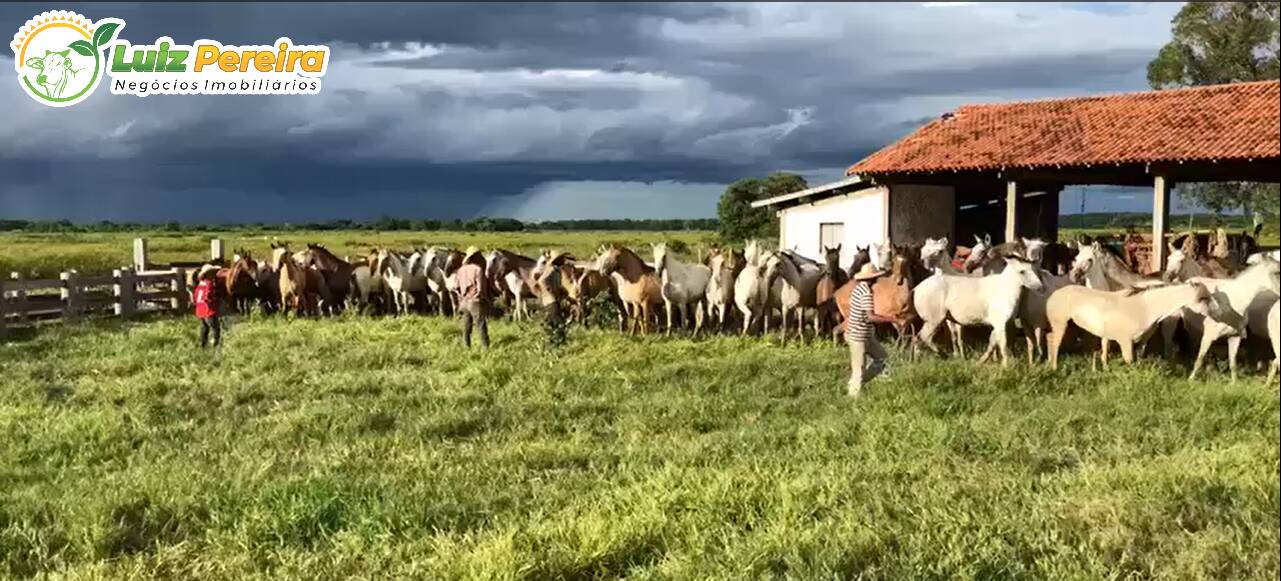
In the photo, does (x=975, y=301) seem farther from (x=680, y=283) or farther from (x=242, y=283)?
(x=242, y=283)

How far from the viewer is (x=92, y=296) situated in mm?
19641

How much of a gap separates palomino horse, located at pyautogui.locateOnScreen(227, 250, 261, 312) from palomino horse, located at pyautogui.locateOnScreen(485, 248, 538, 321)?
4.92 m

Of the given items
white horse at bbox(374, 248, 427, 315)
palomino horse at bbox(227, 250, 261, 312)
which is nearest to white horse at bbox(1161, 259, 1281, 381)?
white horse at bbox(374, 248, 427, 315)

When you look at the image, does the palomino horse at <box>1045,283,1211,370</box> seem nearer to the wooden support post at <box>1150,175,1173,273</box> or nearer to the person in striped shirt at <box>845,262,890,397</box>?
the person in striped shirt at <box>845,262,890,397</box>

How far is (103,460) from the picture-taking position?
24.5 feet

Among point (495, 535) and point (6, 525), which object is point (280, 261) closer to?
point (6, 525)

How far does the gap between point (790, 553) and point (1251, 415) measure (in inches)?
208

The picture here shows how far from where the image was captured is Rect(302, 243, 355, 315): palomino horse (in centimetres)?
1956

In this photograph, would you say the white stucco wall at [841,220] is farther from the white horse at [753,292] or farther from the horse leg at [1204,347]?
the horse leg at [1204,347]

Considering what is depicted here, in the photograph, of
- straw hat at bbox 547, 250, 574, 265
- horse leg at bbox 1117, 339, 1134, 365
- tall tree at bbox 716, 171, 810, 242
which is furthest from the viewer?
tall tree at bbox 716, 171, 810, 242

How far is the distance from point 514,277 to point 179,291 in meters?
7.93

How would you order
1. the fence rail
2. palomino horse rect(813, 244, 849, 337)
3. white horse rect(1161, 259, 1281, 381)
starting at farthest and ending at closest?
the fence rail < palomino horse rect(813, 244, 849, 337) < white horse rect(1161, 259, 1281, 381)

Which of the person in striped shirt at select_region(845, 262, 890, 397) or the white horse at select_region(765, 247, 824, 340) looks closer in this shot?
the person in striped shirt at select_region(845, 262, 890, 397)

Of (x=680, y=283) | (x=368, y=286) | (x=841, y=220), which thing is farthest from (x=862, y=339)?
(x=368, y=286)
